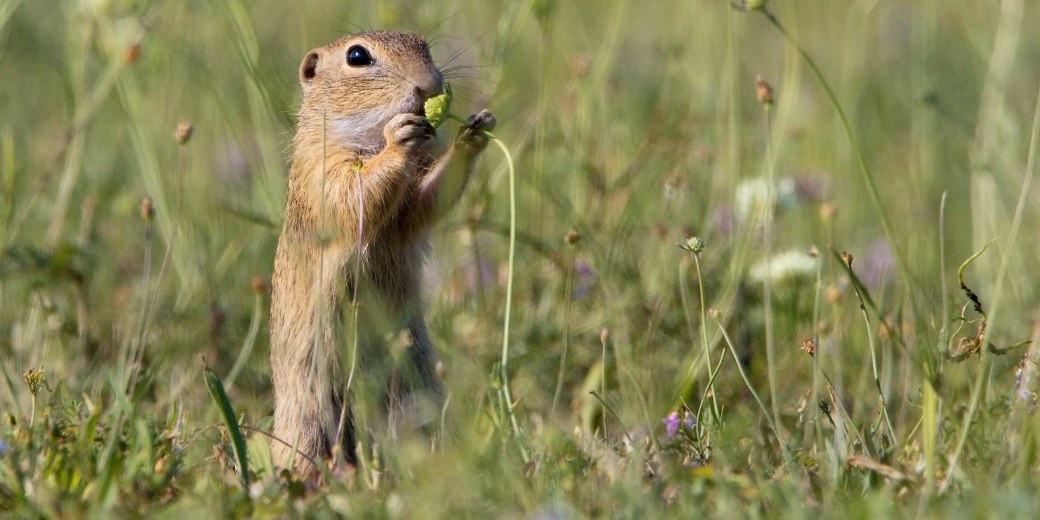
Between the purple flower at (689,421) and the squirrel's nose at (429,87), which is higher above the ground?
the squirrel's nose at (429,87)

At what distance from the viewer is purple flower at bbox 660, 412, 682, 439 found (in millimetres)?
3277

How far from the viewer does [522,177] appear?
17.0 ft

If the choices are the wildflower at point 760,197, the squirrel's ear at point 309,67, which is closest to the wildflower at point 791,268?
the wildflower at point 760,197

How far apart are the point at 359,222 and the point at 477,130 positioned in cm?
44

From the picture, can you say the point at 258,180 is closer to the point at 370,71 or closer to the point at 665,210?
the point at 370,71

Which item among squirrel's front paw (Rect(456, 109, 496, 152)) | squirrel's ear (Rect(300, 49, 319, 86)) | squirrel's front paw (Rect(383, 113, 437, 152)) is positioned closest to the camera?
squirrel's front paw (Rect(456, 109, 496, 152))

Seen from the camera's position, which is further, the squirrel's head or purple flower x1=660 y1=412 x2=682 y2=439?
the squirrel's head

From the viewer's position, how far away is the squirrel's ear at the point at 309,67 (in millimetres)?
4555

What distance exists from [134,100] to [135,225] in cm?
110

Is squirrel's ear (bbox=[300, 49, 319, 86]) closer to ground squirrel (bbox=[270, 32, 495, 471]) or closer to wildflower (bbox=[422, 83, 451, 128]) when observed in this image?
ground squirrel (bbox=[270, 32, 495, 471])

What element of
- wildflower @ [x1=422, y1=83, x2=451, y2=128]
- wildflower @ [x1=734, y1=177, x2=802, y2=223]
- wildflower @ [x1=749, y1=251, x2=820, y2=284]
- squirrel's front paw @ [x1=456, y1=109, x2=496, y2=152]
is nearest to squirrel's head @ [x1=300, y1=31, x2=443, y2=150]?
squirrel's front paw @ [x1=456, y1=109, x2=496, y2=152]

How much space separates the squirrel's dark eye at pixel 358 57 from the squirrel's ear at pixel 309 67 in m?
0.29

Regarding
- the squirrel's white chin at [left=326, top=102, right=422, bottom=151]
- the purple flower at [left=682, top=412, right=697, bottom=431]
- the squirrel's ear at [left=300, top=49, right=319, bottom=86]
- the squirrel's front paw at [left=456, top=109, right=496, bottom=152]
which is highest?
the squirrel's ear at [left=300, top=49, right=319, bottom=86]

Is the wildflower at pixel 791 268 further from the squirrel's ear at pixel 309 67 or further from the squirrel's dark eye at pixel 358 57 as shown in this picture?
the squirrel's ear at pixel 309 67
